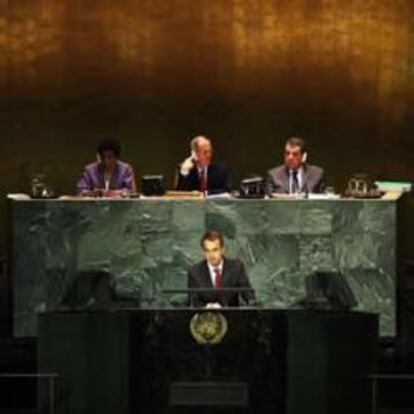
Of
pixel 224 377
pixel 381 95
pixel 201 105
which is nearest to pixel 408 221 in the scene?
pixel 381 95

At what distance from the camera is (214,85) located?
12.2 meters

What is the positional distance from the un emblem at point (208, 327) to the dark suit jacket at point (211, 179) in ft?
8.34

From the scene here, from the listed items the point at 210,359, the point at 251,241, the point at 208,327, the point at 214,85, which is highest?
the point at 214,85

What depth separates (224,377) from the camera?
777 centimetres

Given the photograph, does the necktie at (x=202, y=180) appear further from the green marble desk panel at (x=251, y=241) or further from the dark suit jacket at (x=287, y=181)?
the green marble desk panel at (x=251, y=241)

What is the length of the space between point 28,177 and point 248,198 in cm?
312

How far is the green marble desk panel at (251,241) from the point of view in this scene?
373 inches

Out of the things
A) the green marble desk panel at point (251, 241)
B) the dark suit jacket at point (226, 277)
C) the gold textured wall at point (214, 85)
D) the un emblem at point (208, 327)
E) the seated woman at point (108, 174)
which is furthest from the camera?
the gold textured wall at point (214, 85)

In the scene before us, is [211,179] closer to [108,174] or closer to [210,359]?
[108,174]

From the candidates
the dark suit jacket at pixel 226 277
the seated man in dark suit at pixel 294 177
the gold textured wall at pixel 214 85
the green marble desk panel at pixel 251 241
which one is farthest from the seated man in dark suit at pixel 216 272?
the gold textured wall at pixel 214 85

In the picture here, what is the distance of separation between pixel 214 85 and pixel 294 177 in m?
2.38

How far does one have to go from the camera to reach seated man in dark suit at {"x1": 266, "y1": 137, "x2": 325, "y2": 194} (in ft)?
32.8

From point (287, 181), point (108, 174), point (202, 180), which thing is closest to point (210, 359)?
point (287, 181)

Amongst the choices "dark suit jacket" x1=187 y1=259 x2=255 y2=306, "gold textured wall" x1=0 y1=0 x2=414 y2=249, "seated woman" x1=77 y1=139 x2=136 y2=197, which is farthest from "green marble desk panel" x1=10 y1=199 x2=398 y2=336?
"gold textured wall" x1=0 y1=0 x2=414 y2=249
